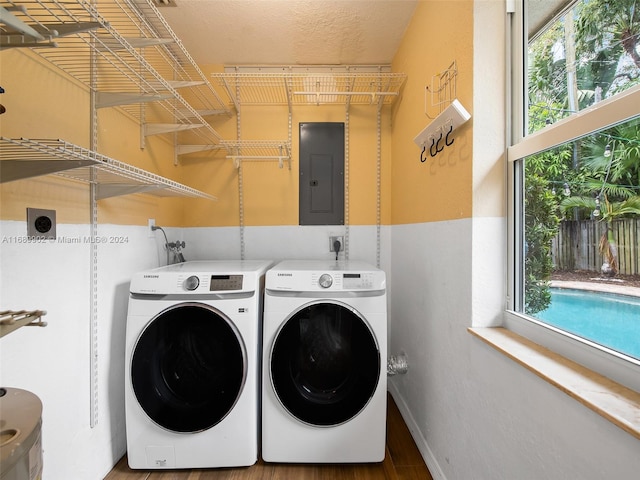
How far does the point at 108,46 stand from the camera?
1.04 metres

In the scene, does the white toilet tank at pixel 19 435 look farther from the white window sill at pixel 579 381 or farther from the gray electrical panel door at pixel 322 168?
the gray electrical panel door at pixel 322 168

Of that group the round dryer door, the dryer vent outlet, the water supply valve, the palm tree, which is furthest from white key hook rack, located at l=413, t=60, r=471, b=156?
the dryer vent outlet

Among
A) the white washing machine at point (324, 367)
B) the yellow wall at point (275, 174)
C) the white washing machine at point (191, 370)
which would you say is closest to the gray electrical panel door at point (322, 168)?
the yellow wall at point (275, 174)

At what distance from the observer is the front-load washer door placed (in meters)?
1.35

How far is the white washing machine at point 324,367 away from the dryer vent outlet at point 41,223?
85 centimetres

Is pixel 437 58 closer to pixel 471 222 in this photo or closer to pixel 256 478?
pixel 471 222

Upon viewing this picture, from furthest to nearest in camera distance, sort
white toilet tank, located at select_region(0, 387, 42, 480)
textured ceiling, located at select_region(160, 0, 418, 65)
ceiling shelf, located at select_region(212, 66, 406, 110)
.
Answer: ceiling shelf, located at select_region(212, 66, 406, 110) → textured ceiling, located at select_region(160, 0, 418, 65) → white toilet tank, located at select_region(0, 387, 42, 480)

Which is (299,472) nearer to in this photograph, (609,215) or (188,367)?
(188,367)

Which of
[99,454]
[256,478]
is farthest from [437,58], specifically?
[99,454]

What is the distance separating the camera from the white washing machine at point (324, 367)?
4.44 ft

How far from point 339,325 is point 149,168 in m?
1.47

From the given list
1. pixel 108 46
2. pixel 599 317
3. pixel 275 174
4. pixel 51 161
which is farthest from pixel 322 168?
pixel 599 317

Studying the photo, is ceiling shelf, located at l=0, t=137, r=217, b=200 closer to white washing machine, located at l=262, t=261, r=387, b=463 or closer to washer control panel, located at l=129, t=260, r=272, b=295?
washer control panel, located at l=129, t=260, r=272, b=295

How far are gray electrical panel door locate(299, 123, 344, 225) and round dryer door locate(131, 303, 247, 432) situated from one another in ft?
3.68
